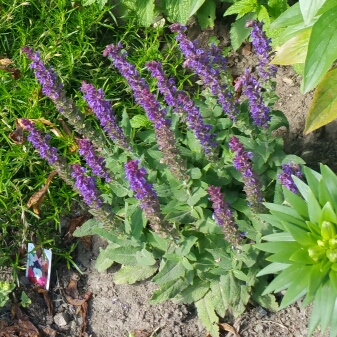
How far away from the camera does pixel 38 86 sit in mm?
3541

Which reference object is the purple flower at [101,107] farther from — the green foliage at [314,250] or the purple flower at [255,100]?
the green foliage at [314,250]

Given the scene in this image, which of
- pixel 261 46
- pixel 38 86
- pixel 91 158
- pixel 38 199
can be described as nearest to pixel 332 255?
pixel 261 46

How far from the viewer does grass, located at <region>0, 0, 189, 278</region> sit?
3.30 meters

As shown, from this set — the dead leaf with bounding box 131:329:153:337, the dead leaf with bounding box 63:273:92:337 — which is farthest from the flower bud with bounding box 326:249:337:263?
the dead leaf with bounding box 63:273:92:337

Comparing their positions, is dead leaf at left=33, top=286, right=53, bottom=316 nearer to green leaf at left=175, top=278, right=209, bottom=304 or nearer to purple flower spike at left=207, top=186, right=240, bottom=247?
green leaf at left=175, top=278, right=209, bottom=304

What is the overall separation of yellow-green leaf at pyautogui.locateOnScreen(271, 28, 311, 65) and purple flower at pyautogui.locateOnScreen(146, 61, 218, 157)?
47 centimetres

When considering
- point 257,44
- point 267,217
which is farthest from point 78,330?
point 257,44

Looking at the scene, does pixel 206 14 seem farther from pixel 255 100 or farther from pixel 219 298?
pixel 219 298

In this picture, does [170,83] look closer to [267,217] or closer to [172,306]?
[267,217]

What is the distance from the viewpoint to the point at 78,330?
3.07 meters

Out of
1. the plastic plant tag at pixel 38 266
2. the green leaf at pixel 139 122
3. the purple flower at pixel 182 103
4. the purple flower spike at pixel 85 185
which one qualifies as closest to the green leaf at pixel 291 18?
the purple flower at pixel 182 103

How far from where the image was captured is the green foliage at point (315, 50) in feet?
6.94

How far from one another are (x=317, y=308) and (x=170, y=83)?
1133mm

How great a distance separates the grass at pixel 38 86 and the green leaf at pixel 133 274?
14.4 inches
